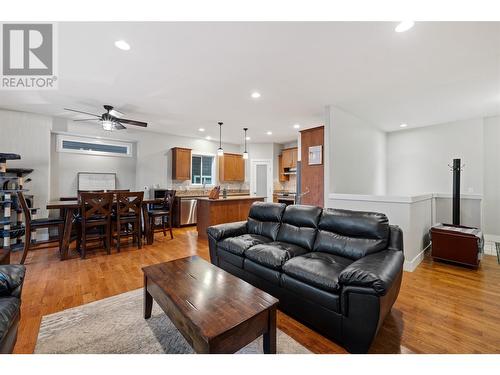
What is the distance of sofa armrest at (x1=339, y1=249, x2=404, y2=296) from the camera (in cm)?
144

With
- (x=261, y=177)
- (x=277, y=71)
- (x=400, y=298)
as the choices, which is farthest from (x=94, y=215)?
(x=261, y=177)

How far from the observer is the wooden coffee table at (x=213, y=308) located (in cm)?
116

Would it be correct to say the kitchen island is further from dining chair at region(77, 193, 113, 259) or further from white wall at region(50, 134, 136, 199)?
white wall at region(50, 134, 136, 199)

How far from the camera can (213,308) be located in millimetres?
1331

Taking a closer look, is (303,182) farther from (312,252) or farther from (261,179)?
(261,179)

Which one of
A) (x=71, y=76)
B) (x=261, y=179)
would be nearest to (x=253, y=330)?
(x=71, y=76)

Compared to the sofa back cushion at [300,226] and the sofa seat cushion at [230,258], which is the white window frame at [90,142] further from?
the sofa back cushion at [300,226]

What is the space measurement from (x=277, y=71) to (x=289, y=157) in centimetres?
464

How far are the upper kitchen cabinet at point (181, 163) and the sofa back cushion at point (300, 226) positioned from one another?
429 cm

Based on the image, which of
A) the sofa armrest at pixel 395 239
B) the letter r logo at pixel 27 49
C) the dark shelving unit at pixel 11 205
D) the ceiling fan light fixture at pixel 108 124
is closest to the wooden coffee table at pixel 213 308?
the sofa armrest at pixel 395 239

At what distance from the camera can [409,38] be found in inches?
82.4

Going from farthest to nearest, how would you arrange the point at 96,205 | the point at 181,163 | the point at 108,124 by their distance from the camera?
the point at 181,163
the point at 108,124
the point at 96,205

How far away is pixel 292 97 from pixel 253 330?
3379mm

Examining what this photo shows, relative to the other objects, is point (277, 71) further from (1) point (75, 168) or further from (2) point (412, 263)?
(1) point (75, 168)
